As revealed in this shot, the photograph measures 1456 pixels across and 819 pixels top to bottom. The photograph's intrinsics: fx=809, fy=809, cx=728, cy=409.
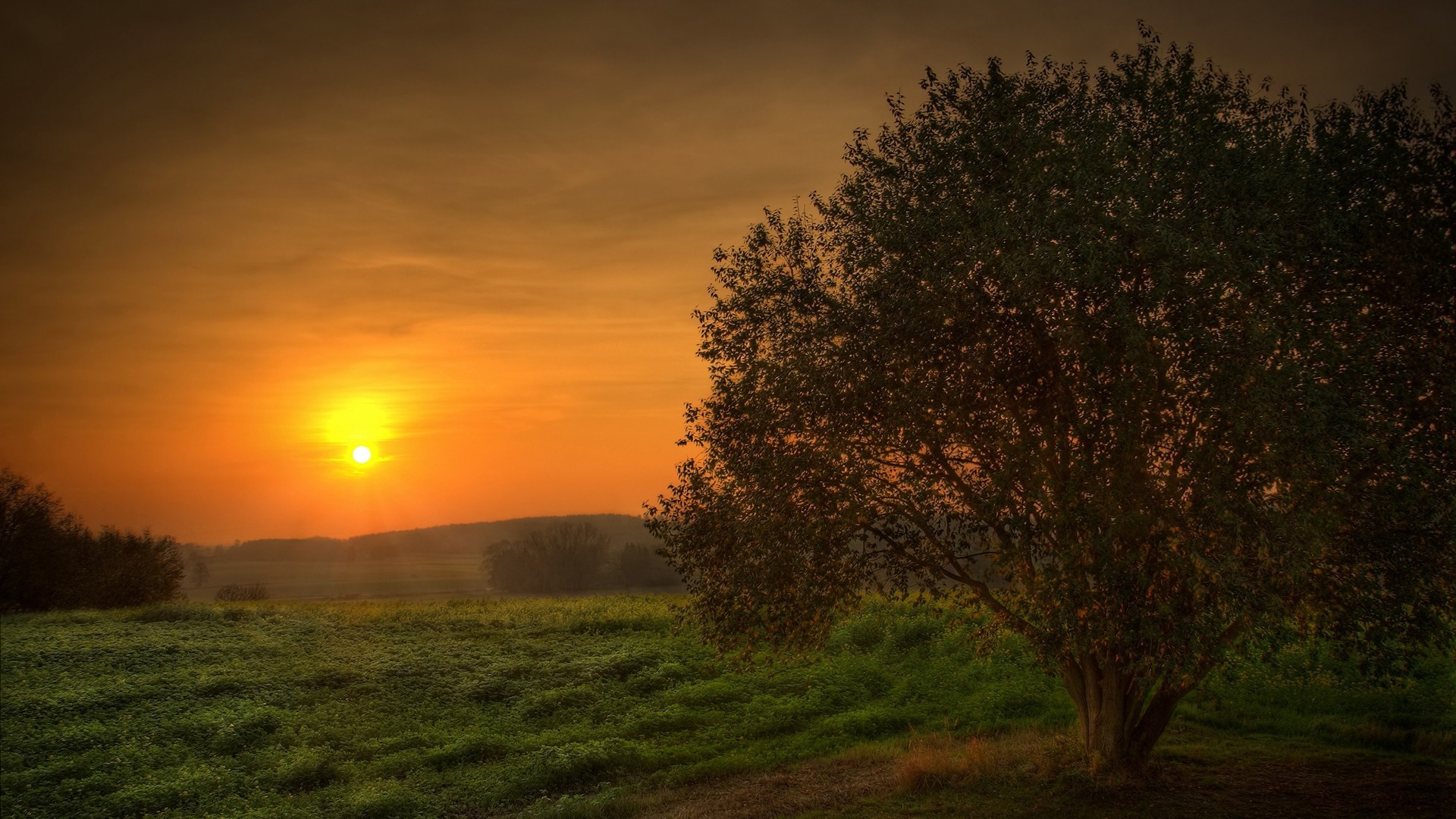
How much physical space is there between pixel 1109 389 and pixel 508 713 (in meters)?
26.7

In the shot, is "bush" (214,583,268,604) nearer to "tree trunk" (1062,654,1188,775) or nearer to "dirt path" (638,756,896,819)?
→ "dirt path" (638,756,896,819)

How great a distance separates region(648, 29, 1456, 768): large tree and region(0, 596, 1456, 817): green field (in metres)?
3.94

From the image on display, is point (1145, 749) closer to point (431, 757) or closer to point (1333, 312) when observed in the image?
point (1333, 312)

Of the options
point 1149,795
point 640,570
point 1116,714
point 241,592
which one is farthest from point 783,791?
point 640,570

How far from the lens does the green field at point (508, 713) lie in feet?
79.6

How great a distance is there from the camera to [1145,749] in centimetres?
1997

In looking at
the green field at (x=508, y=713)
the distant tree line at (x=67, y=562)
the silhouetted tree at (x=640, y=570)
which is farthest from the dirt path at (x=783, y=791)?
the silhouetted tree at (x=640, y=570)

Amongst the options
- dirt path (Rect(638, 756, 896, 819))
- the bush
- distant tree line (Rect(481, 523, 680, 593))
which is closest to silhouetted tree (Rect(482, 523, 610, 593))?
distant tree line (Rect(481, 523, 680, 593))

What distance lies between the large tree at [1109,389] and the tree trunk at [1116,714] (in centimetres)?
7

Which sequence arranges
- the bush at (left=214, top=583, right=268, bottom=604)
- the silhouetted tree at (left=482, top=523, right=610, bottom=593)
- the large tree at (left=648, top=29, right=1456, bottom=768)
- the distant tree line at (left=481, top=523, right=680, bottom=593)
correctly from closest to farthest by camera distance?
1. the large tree at (left=648, top=29, right=1456, bottom=768)
2. the bush at (left=214, top=583, right=268, bottom=604)
3. the distant tree line at (left=481, top=523, right=680, bottom=593)
4. the silhouetted tree at (left=482, top=523, right=610, bottom=593)

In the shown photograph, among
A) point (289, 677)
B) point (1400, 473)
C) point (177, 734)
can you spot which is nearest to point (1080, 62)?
point (1400, 473)

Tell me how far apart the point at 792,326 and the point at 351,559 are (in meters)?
204

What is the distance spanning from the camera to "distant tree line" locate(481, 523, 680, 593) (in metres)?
125

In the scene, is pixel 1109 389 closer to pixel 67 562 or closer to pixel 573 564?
pixel 67 562
